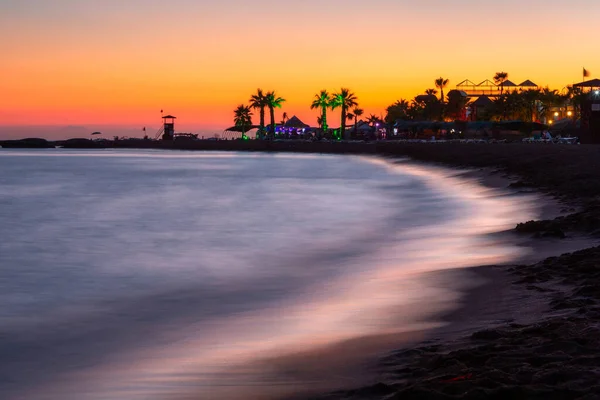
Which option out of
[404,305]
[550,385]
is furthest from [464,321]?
[550,385]

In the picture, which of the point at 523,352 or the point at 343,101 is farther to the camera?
the point at 343,101

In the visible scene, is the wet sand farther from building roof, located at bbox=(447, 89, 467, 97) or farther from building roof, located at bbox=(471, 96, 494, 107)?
building roof, located at bbox=(447, 89, 467, 97)

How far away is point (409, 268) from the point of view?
12508 millimetres

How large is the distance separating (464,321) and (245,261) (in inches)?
312

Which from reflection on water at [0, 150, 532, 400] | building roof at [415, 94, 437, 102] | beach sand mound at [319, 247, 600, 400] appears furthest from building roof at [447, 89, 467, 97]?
beach sand mound at [319, 247, 600, 400]

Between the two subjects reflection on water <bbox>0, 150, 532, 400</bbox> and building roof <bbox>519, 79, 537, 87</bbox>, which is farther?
building roof <bbox>519, 79, 537, 87</bbox>

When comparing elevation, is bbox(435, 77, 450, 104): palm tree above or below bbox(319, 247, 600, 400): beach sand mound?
above

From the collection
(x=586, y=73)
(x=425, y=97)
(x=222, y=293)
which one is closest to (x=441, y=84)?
(x=425, y=97)

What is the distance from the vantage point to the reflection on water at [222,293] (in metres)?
6.59

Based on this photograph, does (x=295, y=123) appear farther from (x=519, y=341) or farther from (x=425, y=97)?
(x=519, y=341)

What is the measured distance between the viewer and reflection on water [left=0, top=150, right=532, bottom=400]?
659cm

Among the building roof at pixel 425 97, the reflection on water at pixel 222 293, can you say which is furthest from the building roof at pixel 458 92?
the reflection on water at pixel 222 293

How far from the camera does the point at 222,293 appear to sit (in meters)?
11.3

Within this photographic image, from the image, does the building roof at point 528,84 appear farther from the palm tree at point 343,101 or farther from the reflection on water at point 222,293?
the reflection on water at point 222,293
